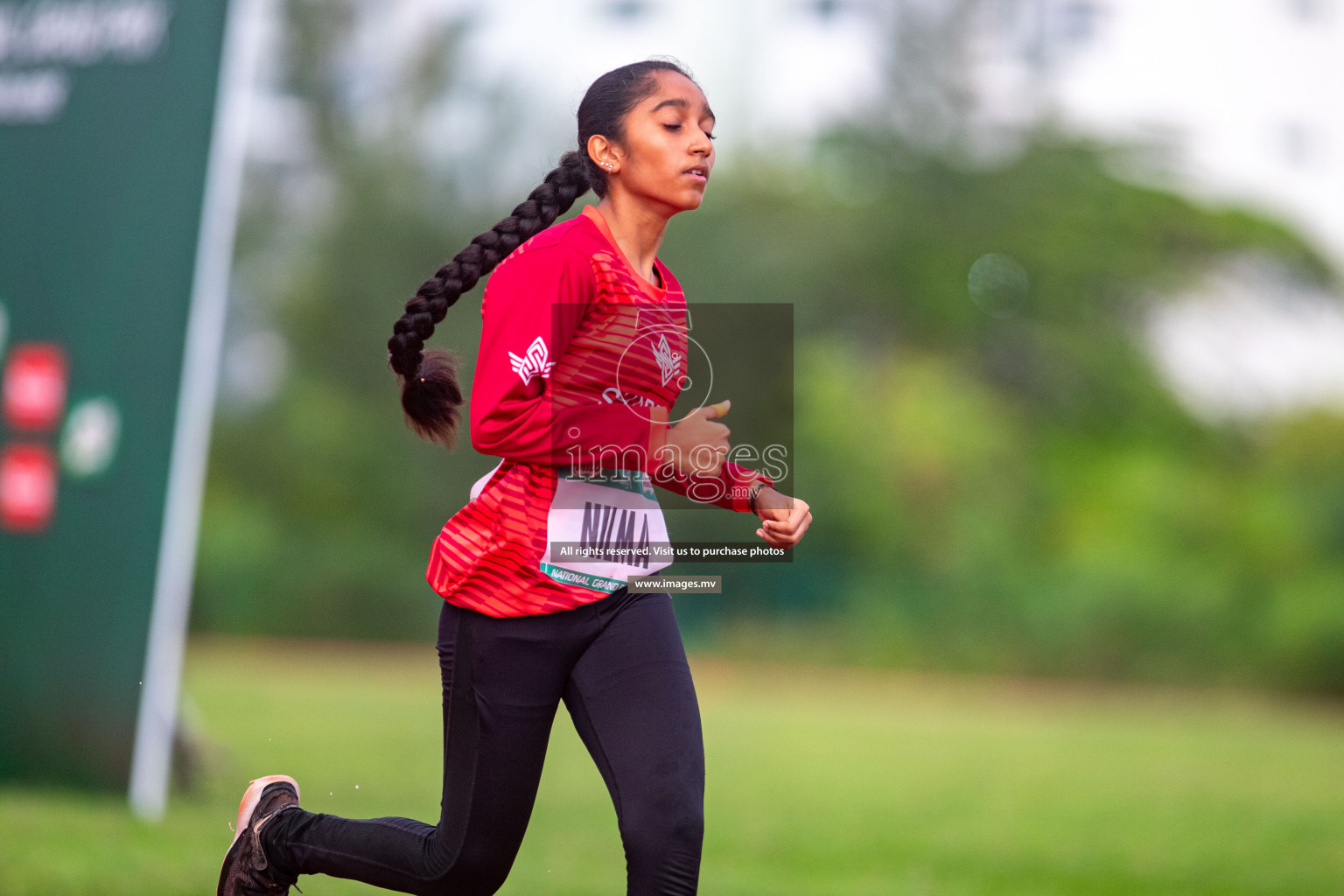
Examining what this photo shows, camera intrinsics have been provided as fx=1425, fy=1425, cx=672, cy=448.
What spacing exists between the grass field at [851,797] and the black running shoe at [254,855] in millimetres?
1106

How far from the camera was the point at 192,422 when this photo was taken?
7000 millimetres

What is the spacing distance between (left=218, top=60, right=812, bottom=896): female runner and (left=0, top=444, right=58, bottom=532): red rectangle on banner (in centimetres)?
450

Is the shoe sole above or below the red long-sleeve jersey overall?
below

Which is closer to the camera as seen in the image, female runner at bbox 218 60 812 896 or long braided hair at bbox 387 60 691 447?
female runner at bbox 218 60 812 896

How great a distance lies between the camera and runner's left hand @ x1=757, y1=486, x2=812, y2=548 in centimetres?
296

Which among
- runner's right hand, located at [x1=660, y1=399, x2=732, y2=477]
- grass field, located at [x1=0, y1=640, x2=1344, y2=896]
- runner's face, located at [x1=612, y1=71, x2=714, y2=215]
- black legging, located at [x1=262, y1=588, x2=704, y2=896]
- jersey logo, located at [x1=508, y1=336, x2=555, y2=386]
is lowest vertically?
grass field, located at [x1=0, y1=640, x2=1344, y2=896]

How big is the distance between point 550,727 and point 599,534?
0.43m

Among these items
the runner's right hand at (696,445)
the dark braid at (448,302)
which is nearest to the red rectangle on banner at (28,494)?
the dark braid at (448,302)

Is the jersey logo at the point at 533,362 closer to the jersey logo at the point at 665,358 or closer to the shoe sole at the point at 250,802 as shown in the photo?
the jersey logo at the point at 665,358

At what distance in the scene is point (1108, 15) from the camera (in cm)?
2153

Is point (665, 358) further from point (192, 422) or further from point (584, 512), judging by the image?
point (192, 422)

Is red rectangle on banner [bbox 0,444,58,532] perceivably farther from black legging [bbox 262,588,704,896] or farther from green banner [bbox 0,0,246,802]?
black legging [bbox 262,588,704,896]

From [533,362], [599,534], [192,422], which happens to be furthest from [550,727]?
[192,422]

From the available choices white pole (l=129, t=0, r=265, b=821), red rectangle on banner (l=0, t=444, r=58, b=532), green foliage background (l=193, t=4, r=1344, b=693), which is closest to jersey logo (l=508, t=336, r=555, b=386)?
white pole (l=129, t=0, r=265, b=821)
